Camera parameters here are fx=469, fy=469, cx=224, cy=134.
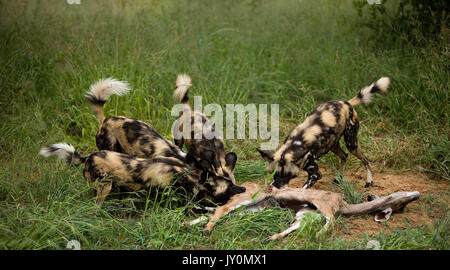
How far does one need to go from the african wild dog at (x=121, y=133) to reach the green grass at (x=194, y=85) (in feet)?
1.52

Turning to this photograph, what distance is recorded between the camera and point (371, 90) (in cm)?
455

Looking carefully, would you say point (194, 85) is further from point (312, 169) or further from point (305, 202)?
point (305, 202)

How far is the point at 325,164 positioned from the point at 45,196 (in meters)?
2.74

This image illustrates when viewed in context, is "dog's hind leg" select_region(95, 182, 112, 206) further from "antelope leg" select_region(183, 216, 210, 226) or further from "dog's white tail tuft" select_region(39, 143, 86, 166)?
"antelope leg" select_region(183, 216, 210, 226)

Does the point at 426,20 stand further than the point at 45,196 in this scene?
Yes

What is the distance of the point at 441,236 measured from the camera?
3100 mm

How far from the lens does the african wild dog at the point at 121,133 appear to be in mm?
4250

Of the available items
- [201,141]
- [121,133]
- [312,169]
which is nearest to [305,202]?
[312,169]

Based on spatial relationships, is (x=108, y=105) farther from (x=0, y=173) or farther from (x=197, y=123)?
(x=0, y=173)

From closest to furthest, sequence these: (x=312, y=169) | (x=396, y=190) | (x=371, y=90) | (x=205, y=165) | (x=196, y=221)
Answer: (x=196, y=221), (x=205, y=165), (x=396, y=190), (x=312, y=169), (x=371, y=90)

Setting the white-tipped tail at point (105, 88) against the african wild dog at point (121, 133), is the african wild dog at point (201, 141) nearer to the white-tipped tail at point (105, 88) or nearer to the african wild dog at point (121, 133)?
the african wild dog at point (121, 133)

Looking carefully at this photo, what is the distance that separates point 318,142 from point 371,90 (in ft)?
2.50
